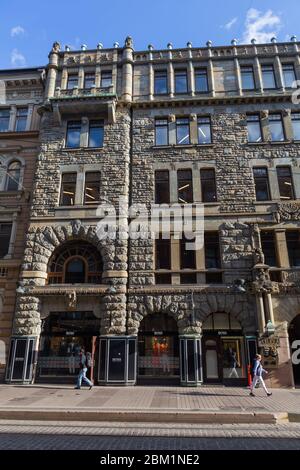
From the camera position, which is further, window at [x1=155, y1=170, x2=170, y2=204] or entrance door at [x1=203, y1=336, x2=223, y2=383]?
→ window at [x1=155, y1=170, x2=170, y2=204]

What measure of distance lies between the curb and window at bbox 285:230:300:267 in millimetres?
10044

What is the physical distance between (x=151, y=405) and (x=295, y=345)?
31.2 ft

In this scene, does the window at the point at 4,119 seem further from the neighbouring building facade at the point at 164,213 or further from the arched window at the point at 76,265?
the arched window at the point at 76,265

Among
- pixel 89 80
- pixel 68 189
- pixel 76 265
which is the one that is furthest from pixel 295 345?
pixel 89 80

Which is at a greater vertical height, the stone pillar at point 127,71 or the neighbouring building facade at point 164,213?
the stone pillar at point 127,71

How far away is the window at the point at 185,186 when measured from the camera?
20328mm

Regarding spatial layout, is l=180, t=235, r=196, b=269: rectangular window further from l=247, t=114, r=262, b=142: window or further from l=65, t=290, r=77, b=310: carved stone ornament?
l=247, t=114, r=262, b=142: window

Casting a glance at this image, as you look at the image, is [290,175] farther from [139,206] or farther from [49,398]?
[49,398]

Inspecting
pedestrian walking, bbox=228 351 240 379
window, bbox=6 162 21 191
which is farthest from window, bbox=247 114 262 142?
window, bbox=6 162 21 191

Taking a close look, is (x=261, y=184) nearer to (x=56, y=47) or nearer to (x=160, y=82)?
(x=160, y=82)

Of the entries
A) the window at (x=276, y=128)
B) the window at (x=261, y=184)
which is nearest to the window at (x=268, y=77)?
the window at (x=276, y=128)

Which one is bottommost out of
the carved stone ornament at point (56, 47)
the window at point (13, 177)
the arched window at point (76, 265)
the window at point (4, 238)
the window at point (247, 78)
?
the arched window at point (76, 265)

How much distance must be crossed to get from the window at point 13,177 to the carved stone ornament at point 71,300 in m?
8.60

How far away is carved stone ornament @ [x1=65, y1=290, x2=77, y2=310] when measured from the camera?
59.2ft
